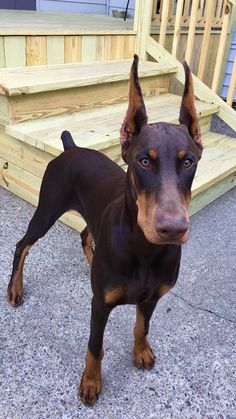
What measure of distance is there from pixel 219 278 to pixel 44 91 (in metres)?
1.92

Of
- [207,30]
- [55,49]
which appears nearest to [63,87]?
[55,49]

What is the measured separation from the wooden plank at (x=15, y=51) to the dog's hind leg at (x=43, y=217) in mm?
1756

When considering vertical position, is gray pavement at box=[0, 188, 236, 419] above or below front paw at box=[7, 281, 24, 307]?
below

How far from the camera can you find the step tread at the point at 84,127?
2910 millimetres

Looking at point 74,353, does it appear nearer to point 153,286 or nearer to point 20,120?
point 153,286

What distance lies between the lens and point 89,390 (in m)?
1.83

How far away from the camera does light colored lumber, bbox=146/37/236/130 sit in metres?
4.28

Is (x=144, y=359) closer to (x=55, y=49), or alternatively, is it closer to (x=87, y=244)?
(x=87, y=244)

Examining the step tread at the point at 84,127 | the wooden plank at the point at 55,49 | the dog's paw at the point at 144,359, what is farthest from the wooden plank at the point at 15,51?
the dog's paw at the point at 144,359

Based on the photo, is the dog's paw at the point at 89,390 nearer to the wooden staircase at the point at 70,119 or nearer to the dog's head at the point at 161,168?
the dog's head at the point at 161,168

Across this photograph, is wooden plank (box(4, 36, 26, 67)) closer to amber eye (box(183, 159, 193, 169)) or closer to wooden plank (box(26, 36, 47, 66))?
wooden plank (box(26, 36, 47, 66))

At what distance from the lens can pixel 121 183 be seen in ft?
6.54

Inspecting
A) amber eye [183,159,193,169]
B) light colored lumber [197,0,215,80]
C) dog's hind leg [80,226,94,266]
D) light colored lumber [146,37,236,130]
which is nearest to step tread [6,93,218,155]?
light colored lumber [146,37,236,130]

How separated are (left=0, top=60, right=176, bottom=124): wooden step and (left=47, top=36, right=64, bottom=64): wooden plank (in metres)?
0.09
